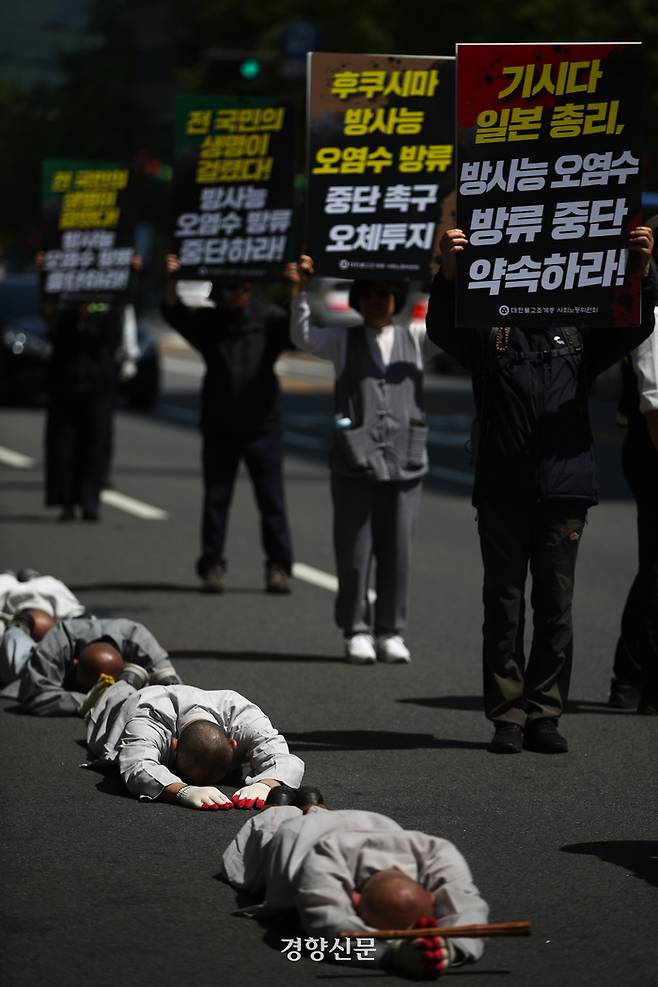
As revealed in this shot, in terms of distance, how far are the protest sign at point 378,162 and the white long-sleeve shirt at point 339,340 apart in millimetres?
533

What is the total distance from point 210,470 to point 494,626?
470 centimetres

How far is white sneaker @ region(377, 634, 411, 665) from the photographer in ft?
31.8

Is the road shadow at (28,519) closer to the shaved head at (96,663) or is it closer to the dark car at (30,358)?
the shaved head at (96,663)

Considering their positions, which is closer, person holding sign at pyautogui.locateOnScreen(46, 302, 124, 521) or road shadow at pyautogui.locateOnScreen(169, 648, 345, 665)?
road shadow at pyautogui.locateOnScreen(169, 648, 345, 665)

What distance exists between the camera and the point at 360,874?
509 centimetres

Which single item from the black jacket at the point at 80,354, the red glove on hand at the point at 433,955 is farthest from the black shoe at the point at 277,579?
the red glove on hand at the point at 433,955

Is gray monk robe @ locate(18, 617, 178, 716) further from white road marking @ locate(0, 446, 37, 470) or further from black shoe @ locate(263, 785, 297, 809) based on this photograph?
white road marking @ locate(0, 446, 37, 470)

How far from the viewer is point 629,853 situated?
20.0 feet

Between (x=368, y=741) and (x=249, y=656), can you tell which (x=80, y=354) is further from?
(x=368, y=741)

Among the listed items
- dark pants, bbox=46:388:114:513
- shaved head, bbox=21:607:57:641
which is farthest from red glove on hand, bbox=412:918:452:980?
dark pants, bbox=46:388:114:513

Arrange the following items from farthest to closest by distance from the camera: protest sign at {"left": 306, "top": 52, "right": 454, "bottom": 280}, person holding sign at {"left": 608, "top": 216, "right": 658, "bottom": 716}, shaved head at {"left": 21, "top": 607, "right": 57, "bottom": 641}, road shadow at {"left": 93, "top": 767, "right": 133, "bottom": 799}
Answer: protest sign at {"left": 306, "top": 52, "right": 454, "bottom": 280}
shaved head at {"left": 21, "top": 607, "right": 57, "bottom": 641}
person holding sign at {"left": 608, "top": 216, "right": 658, "bottom": 716}
road shadow at {"left": 93, "top": 767, "right": 133, "bottom": 799}

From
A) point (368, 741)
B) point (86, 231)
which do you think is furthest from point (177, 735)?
point (86, 231)

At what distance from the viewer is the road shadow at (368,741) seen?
7688 mm

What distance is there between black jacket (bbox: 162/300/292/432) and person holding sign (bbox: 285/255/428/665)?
6.75 ft
